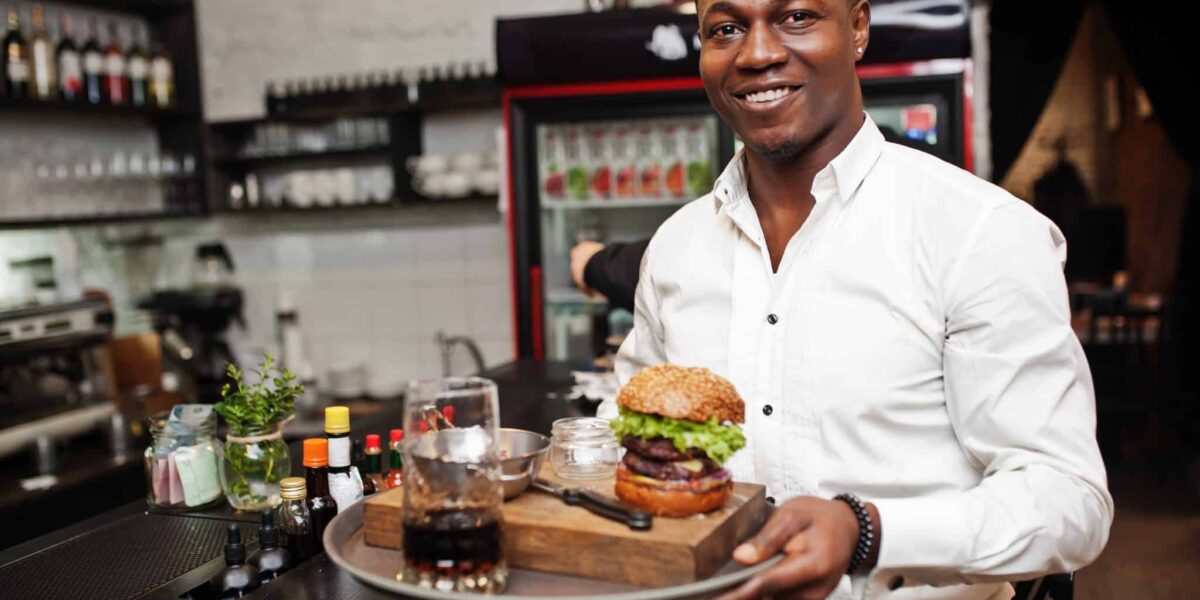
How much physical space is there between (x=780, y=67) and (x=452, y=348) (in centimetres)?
379

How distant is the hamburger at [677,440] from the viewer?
1.11 m

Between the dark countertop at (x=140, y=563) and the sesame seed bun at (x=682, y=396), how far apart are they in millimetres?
513

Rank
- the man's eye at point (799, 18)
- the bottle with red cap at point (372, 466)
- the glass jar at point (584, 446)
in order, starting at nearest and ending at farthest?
the man's eye at point (799, 18)
the glass jar at point (584, 446)
the bottle with red cap at point (372, 466)

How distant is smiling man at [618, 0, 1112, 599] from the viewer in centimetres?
118

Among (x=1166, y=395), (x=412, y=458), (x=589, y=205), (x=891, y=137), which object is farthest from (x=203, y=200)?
(x=1166, y=395)

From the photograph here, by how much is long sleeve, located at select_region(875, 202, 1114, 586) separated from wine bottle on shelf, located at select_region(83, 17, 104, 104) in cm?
454

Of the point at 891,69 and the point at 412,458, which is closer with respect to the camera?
the point at 412,458

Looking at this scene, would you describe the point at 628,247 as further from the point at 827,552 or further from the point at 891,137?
the point at 827,552

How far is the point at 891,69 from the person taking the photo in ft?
11.4

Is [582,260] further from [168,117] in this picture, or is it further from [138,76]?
[168,117]

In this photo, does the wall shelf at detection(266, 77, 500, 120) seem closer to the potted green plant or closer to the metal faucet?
the metal faucet

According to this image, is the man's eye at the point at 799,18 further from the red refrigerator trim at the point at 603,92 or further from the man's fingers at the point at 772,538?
the red refrigerator trim at the point at 603,92

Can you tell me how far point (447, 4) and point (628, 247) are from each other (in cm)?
268

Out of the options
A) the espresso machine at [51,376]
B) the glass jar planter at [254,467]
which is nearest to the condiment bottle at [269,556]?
the glass jar planter at [254,467]
